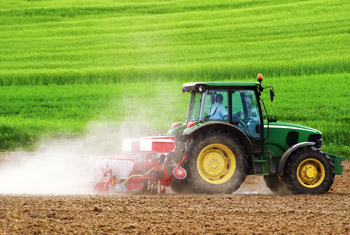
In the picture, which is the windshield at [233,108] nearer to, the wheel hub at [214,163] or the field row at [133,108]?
the wheel hub at [214,163]

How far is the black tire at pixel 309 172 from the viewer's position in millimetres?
9523

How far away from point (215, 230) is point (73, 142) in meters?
10.8

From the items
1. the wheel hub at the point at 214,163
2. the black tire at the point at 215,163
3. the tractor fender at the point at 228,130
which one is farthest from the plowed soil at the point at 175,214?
the tractor fender at the point at 228,130

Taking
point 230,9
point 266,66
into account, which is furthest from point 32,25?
point 266,66

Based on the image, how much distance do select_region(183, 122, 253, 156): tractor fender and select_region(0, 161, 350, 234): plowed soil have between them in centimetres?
82

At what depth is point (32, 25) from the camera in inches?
1501

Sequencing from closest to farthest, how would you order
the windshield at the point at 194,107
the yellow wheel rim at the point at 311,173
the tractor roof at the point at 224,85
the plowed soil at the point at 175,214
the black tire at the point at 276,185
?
the plowed soil at the point at 175,214 < the tractor roof at the point at 224,85 < the yellow wheel rim at the point at 311,173 < the windshield at the point at 194,107 < the black tire at the point at 276,185

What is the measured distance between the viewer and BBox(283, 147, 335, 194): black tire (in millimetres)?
9523

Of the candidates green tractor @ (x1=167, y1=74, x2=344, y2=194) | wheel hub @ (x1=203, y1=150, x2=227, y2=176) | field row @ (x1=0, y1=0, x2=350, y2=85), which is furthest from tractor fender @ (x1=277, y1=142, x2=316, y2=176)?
field row @ (x1=0, y1=0, x2=350, y2=85)

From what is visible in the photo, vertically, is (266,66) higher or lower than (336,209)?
higher

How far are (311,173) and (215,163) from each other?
171 cm

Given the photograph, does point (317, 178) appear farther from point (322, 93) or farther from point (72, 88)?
point (72, 88)

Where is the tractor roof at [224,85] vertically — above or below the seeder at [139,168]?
above

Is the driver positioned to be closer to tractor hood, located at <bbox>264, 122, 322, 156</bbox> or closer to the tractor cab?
the tractor cab
